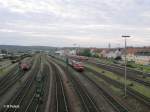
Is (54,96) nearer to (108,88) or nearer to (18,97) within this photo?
(18,97)

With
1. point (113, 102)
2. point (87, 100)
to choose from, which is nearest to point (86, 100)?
point (87, 100)

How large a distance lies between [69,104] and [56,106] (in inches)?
79.6

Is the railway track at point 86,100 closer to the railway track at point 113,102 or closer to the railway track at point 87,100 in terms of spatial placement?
the railway track at point 87,100

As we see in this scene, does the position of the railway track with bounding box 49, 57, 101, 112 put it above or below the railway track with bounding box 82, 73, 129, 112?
above

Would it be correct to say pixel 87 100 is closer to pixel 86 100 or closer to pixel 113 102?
pixel 86 100

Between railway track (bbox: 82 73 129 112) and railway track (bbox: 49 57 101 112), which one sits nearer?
railway track (bbox: 82 73 129 112)

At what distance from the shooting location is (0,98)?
35.1 m

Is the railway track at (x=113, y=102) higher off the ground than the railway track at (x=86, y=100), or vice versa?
the railway track at (x=86, y=100)

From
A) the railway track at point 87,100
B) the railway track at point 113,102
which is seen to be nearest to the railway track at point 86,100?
the railway track at point 87,100

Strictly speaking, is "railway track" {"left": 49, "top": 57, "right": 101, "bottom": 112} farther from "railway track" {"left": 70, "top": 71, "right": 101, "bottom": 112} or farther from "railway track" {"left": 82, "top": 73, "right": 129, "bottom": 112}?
"railway track" {"left": 82, "top": 73, "right": 129, "bottom": 112}

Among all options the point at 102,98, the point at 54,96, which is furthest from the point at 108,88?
the point at 54,96

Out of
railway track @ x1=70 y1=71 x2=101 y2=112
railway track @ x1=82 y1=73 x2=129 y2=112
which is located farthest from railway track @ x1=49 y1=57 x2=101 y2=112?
railway track @ x1=82 y1=73 x2=129 y2=112

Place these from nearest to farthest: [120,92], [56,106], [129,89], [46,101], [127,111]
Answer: [127,111] < [56,106] < [46,101] < [120,92] < [129,89]

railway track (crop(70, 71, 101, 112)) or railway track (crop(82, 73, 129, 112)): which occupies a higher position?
railway track (crop(70, 71, 101, 112))
